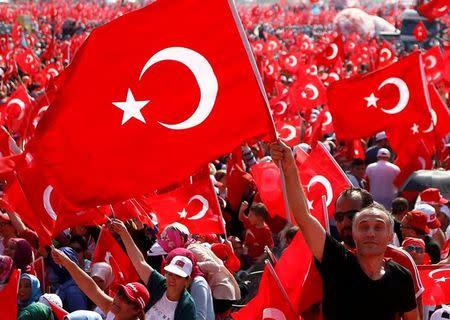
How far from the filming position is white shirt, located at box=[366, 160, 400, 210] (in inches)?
447

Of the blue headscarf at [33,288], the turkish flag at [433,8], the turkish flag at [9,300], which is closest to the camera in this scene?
the turkish flag at [9,300]

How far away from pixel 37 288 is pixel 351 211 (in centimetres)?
232

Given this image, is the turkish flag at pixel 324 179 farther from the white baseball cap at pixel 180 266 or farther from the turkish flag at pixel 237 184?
the turkish flag at pixel 237 184

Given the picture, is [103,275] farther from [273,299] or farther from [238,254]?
[238,254]

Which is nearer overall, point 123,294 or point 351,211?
point 351,211

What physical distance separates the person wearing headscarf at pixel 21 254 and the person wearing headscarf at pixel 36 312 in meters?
0.67

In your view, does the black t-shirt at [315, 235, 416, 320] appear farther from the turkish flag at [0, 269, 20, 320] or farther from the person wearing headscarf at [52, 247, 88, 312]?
the person wearing headscarf at [52, 247, 88, 312]

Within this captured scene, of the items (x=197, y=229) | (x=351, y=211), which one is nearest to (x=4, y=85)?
(x=197, y=229)

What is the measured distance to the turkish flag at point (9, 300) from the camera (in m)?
5.96

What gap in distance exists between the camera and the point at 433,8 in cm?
1551

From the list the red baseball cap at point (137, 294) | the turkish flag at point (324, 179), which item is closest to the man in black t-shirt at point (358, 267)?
the red baseball cap at point (137, 294)

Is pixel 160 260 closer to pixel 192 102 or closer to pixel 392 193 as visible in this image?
pixel 192 102

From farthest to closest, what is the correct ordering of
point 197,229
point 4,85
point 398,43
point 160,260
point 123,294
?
point 398,43, point 4,85, point 197,229, point 160,260, point 123,294

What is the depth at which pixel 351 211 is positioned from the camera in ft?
17.1
